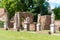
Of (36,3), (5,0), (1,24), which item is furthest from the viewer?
(5,0)

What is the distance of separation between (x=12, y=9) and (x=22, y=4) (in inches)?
114

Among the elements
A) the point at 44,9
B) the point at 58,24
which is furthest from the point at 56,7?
the point at 58,24

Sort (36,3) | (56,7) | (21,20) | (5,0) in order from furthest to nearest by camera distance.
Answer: (56,7) < (5,0) < (36,3) < (21,20)

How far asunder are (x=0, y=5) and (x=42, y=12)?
48.6ft

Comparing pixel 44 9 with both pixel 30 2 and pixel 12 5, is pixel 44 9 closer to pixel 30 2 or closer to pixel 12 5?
pixel 30 2

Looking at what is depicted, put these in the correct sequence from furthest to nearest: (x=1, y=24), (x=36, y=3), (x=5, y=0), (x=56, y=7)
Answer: (x=56, y=7) < (x=5, y=0) < (x=36, y=3) < (x=1, y=24)

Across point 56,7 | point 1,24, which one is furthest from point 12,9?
point 56,7

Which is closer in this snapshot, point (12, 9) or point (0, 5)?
point (12, 9)

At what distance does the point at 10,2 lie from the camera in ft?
184

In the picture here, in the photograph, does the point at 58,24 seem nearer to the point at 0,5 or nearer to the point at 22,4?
the point at 22,4

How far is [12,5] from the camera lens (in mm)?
54344

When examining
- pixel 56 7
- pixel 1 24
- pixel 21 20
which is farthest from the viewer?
pixel 56 7

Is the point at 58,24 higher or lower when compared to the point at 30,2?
lower

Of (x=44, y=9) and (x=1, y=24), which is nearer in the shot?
(x=1, y=24)
